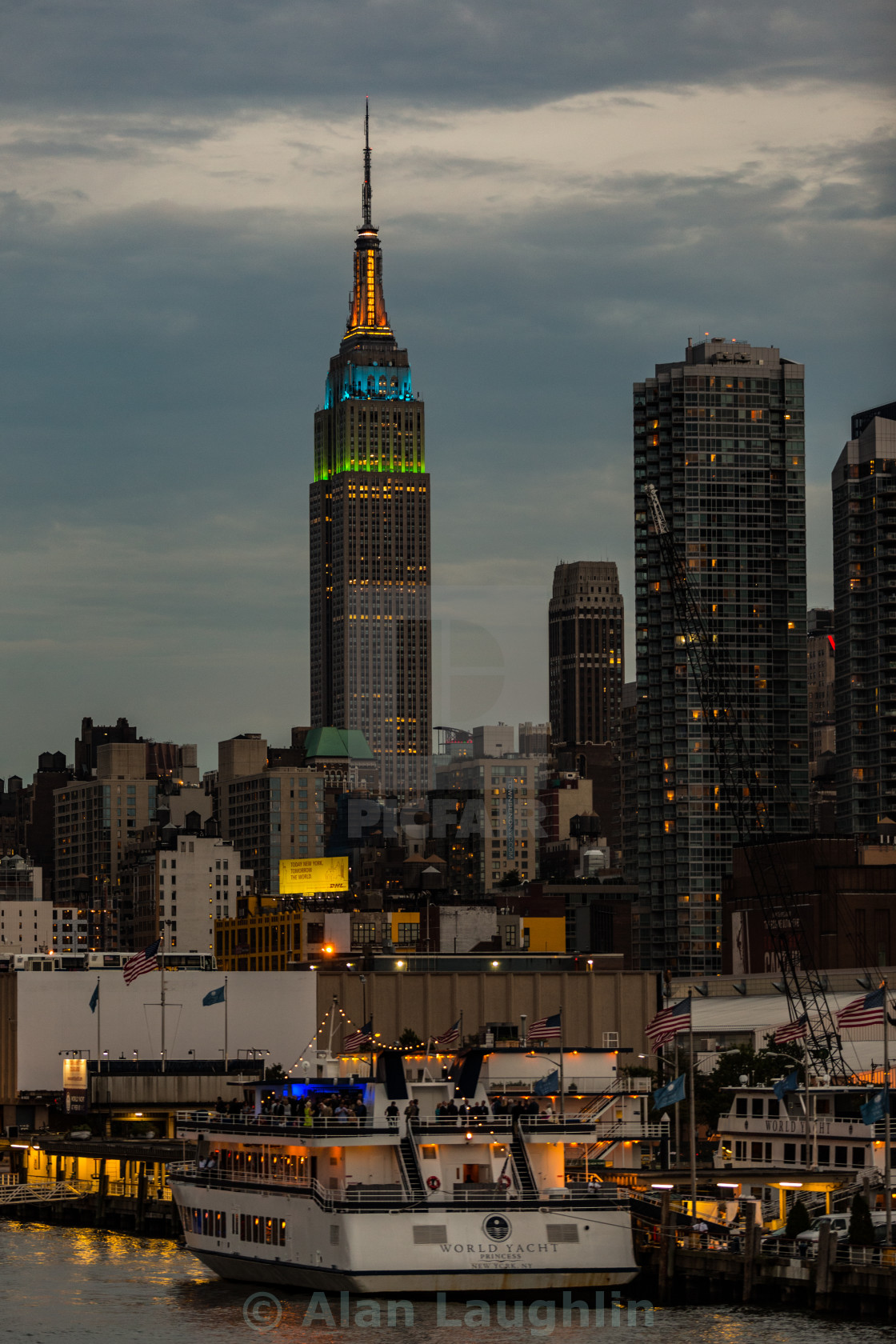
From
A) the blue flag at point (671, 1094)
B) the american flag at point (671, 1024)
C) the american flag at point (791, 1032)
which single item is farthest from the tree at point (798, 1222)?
the american flag at point (791, 1032)

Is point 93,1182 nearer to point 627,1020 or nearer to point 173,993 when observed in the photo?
point 173,993

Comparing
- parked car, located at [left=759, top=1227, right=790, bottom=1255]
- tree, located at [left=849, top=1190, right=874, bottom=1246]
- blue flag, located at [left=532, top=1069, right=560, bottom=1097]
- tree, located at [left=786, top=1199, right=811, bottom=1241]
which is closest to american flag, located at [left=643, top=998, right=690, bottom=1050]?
blue flag, located at [left=532, top=1069, right=560, bottom=1097]

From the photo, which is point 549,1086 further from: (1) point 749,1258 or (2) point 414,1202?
(1) point 749,1258

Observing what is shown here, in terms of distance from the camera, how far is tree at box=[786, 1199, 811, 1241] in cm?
8525

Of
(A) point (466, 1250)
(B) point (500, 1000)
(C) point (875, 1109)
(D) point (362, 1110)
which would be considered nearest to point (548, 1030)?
(D) point (362, 1110)

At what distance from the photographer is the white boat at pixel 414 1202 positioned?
83.5 metres

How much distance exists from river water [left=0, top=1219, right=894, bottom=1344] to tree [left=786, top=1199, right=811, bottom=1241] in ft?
13.6

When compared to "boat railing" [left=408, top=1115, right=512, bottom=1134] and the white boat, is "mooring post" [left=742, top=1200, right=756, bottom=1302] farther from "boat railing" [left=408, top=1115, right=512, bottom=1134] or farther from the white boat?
"boat railing" [left=408, top=1115, right=512, bottom=1134]

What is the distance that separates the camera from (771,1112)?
104m

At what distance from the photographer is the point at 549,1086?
108 meters

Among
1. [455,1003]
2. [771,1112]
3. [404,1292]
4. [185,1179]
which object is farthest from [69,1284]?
[455,1003]

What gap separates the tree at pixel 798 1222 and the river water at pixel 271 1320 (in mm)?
4146

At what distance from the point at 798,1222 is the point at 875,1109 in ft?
18.6

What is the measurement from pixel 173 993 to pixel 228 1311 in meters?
93.8
